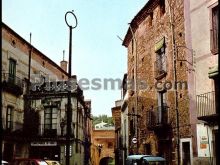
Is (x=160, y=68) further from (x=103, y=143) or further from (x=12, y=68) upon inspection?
(x=103, y=143)

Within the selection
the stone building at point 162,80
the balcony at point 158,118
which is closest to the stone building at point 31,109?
the stone building at point 162,80

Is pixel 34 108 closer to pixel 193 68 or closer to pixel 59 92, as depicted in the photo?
pixel 59 92

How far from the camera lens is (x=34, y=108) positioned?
30297mm

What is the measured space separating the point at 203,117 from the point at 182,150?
147 inches

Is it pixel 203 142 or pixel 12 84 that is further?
pixel 12 84

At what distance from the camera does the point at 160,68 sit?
68.5ft

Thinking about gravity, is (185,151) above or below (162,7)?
below

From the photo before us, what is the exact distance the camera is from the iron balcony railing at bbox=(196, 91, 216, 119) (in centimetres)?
1452

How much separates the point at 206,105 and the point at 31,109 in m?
18.7

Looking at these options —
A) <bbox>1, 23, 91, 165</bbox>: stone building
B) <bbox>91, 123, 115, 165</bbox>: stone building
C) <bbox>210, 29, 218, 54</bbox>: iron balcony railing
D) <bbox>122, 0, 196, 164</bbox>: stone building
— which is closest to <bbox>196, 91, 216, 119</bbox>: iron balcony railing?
<bbox>122, 0, 196, 164</bbox>: stone building

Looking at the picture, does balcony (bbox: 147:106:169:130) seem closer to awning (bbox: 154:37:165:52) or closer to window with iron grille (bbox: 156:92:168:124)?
window with iron grille (bbox: 156:92:168:124)

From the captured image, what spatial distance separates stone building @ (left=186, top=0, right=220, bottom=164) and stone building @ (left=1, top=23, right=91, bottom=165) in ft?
48.4

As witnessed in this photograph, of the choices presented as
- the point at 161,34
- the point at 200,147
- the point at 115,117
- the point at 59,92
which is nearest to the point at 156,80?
the point at 161,34

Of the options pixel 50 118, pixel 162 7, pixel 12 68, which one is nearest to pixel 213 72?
pixel 162 7
